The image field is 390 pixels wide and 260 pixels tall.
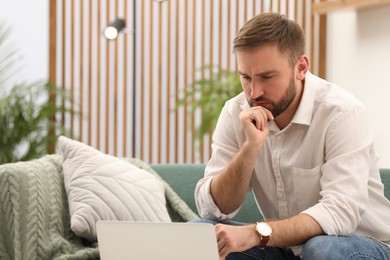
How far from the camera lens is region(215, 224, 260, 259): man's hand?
7.55 feet

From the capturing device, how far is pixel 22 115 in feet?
18.5

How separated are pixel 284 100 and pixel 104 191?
2.93ft

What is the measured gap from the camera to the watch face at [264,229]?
2.38 m

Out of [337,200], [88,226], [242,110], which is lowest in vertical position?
[88,226]

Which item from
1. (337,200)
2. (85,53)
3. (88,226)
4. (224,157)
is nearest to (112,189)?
(88,226)

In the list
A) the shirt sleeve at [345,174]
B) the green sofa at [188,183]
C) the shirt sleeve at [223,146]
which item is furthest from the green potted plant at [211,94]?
the shirt sleeve at [345,174]

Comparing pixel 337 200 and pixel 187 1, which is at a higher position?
pixel 187 1

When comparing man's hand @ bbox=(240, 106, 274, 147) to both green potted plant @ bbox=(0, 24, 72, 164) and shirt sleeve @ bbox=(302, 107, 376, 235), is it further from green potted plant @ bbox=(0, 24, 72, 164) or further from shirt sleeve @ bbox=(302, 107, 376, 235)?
green potted plant @ bbox=(0, 24, 72, 164)

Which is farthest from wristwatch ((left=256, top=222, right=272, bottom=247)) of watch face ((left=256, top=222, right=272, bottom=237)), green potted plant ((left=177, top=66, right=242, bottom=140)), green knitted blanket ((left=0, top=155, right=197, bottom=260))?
green potted plant ((left=177, top=66, right=242, bottom=140))

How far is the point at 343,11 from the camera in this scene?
5684mm

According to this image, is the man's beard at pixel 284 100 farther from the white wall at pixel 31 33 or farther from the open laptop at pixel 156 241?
the white wall at pixel 31 33

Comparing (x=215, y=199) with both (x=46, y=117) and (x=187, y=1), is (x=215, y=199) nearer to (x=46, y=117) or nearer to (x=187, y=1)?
(x=46, y=117)

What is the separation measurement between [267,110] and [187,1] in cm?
375

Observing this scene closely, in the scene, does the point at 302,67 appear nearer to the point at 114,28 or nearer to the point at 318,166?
the point at 318,166
